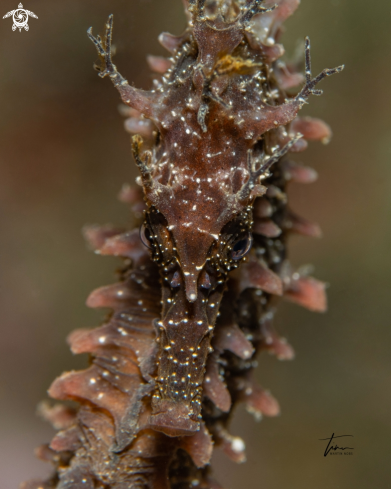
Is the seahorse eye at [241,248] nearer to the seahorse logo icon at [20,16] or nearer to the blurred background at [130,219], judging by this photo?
the blurred background at [130,219]

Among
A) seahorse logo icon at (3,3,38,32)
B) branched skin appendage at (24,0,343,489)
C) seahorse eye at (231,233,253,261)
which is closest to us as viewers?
branched skin appendage at (24,0,343,489)

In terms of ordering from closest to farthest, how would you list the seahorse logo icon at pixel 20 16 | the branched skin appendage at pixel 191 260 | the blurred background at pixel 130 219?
1. the branched skin appendage at pixel 191 260
2. the seahorse logo icon at pixel 20 16
3. the blurred background at pixel 130 219

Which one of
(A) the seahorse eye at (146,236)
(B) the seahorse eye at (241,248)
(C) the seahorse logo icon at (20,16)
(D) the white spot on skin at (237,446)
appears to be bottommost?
(D) the white spot on skin at (237,446)

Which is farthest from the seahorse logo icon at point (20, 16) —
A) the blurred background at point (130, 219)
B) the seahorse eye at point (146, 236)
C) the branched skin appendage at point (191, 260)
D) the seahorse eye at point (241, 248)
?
the seahorse eye at point (241, 248)

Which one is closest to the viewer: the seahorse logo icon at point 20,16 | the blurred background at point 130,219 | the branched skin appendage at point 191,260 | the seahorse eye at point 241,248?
the branched skin appendage at point 191,260

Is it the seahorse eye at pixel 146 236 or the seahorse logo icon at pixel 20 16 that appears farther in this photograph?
the seahorse logo icon at pixel 20 16

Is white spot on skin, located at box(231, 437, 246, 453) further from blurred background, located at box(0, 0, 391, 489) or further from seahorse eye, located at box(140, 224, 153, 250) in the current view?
seahorse eye, located at box(140, 224, 153, 250)

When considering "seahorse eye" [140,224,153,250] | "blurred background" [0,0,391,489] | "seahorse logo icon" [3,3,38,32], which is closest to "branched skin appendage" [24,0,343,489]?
"seahorse eye" [140,224,153,250]

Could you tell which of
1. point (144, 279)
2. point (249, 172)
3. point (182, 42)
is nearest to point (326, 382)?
point (144, 279)
